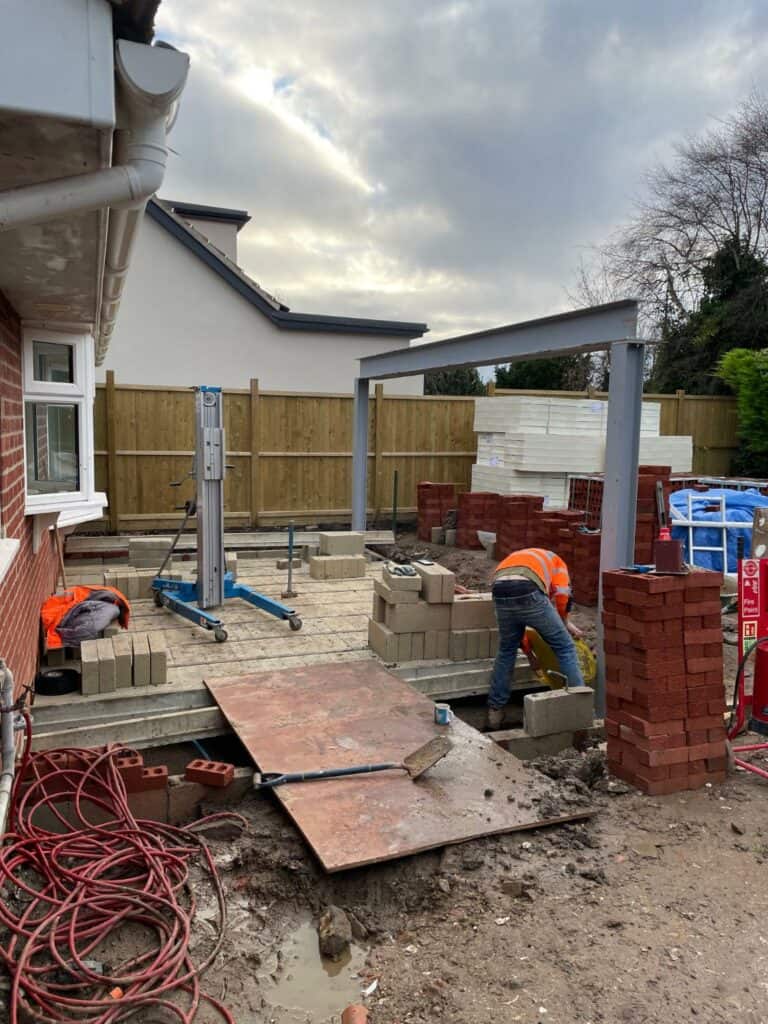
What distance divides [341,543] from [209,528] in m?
3.22

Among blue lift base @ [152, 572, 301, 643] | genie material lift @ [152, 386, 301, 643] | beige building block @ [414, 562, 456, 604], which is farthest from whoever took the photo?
genie material lift @ [152, 386, 301, 643]

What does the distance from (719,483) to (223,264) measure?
10988mm

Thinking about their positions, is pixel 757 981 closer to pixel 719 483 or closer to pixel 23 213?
pixel 23 213

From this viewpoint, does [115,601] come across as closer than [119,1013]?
No

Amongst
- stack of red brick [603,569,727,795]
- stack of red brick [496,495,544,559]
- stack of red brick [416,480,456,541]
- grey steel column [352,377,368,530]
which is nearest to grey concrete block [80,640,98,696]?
stack of red brick [603,569,727,795]

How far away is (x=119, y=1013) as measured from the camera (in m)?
2.63

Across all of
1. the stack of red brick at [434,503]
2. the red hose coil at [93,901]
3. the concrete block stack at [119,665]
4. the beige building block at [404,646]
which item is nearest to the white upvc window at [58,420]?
the concrete block stack at [119,665]

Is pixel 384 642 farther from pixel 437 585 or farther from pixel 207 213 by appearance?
pixel 207 213

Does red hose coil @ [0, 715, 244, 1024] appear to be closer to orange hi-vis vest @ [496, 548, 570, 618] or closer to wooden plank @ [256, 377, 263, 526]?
orange hi-vis vest @ [496, 548, 570, 618]

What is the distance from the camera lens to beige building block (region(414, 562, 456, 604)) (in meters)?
6.08

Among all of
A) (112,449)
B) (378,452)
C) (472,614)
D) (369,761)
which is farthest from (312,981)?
(378,452)

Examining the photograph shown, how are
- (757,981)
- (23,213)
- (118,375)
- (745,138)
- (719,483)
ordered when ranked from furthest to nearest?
(745,138), (118,375), (719,483), (757,981), (23,213)

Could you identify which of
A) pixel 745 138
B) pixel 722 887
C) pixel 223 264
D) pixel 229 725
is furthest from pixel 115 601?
pixel 745 138

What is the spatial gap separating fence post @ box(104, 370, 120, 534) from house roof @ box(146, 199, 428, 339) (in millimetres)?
4877
